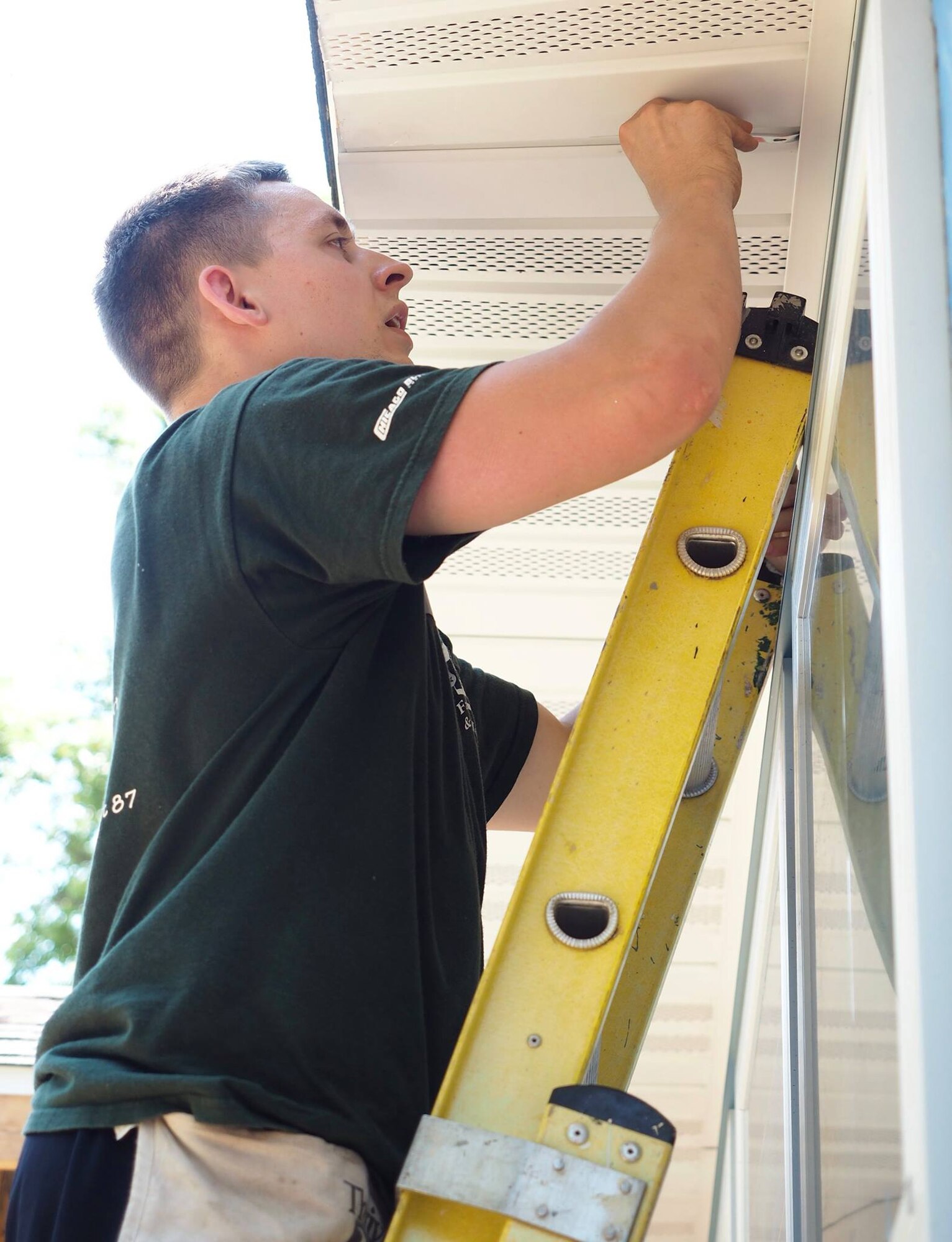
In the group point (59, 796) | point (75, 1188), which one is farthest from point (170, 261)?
point (59, 796)

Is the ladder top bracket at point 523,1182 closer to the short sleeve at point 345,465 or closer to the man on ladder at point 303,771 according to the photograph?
the man on ladder at point 303,771

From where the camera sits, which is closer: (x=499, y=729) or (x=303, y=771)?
(x=303, y=771)

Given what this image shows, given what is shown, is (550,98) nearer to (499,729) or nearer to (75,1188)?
(499,729)

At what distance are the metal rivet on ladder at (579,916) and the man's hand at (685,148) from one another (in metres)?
0.99

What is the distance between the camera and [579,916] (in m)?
1.36

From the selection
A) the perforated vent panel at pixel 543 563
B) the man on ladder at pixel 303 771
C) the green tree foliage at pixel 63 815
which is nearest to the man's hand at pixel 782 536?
the man on ladder at pixel 303 771

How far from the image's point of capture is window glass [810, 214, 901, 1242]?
0.94 m

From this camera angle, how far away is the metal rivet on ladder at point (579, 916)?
52.8 inches

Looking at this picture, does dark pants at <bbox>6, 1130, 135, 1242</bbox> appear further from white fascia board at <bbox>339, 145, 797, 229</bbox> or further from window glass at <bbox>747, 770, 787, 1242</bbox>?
white fascia board at <bbox>339, 145, 797, 229</bbox>

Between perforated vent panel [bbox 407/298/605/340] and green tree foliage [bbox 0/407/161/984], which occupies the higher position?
perforated vent panel [bbox 407/298/605/340]

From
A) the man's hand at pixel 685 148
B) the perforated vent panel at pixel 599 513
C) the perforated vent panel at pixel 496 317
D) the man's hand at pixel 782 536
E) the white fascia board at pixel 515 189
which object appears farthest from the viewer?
the perforated vent panel at pixel 599 513

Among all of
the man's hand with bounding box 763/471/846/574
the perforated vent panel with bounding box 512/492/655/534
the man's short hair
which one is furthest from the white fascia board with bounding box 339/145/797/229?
the perforated vent panel with bounding box 512/492/655/534

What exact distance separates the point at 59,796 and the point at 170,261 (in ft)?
41.1

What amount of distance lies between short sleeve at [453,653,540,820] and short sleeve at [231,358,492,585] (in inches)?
34.2
